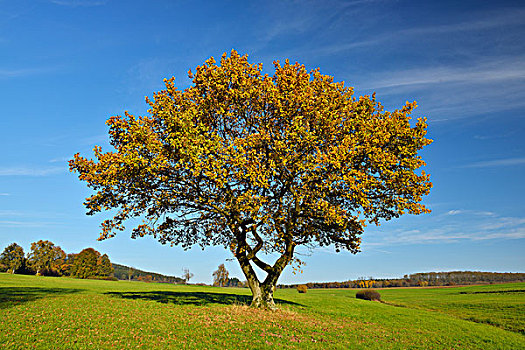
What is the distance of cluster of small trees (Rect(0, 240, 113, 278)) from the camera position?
92875 mm

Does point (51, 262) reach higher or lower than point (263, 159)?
lower

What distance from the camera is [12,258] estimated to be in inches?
3853

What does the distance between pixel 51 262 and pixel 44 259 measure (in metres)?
2.36

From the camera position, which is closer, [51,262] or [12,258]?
[12,258]

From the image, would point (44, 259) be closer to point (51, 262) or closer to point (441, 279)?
point (51, 262)

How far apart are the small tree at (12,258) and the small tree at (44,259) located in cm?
225

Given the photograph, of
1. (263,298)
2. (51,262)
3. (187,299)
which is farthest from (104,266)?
(263,298)

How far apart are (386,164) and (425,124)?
4519mm

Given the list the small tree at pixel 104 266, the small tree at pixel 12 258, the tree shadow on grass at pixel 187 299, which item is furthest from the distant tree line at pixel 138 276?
the tree shadow on grass at pixel 187 299

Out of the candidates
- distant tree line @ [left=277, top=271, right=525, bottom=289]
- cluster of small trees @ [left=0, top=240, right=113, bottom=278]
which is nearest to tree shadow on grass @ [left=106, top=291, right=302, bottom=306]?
cluster of small trees @ [left=0, top=240, right=113, bottom=278]

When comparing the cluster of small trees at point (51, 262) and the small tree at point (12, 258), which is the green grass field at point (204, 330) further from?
the small tree at point (12, 258)

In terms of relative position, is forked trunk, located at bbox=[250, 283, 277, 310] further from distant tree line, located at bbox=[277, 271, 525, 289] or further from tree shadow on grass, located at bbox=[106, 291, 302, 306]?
distant tree line, located at bbox=[277, 271, 525, 289]

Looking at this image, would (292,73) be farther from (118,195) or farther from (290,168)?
(118,195)

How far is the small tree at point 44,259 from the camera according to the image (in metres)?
100
